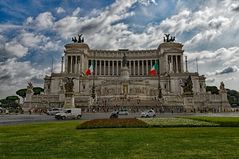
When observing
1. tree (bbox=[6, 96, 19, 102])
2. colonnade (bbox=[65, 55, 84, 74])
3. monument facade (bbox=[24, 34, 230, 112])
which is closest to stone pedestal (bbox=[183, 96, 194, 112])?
monument facade (bbox=[24, 34, 230, 112])

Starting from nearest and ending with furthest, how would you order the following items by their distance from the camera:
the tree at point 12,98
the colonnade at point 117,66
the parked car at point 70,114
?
the parked car at point 70,114 < the tree at point 12,98 < the colonnade at point 117,66

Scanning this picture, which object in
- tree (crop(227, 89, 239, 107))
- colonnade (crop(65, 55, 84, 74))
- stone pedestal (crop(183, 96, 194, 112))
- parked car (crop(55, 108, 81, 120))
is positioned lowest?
parked car (crop(55, 108, 81, 120))

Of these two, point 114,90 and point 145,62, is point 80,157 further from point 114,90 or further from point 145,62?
point 145,62

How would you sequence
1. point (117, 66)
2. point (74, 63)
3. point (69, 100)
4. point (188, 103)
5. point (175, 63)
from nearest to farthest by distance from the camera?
point (69, 100) < point (188, 103) < point (74, 63) < point (175, 63) < point (117, 66)

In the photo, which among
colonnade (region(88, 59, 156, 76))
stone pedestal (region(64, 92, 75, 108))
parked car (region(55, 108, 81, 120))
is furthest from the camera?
colonnade (region(88, 59, 156, 76))

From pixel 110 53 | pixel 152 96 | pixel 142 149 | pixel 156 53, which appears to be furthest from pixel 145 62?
pixel 142 149

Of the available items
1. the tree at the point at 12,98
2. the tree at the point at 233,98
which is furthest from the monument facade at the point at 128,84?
the tree at the point at 12,98

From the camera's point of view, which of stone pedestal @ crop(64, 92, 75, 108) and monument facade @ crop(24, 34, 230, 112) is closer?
stone pedestal @ crop(64, 92, 75, 108)

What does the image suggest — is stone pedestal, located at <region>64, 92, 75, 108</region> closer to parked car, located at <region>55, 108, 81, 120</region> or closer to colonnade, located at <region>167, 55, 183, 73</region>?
parked car, located at <region>55, 108, 81, 120</region>

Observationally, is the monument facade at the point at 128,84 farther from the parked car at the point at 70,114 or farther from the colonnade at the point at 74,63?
the parked car at the point at 70,114

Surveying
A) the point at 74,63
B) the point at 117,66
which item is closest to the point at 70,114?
the point at 74,63

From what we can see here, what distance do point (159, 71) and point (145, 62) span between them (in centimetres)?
862

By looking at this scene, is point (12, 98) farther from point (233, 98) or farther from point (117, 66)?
point (233, 98)

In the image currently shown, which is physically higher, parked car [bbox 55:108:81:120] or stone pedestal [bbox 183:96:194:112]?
stone pedestal [bbox 183:96:194:112]
